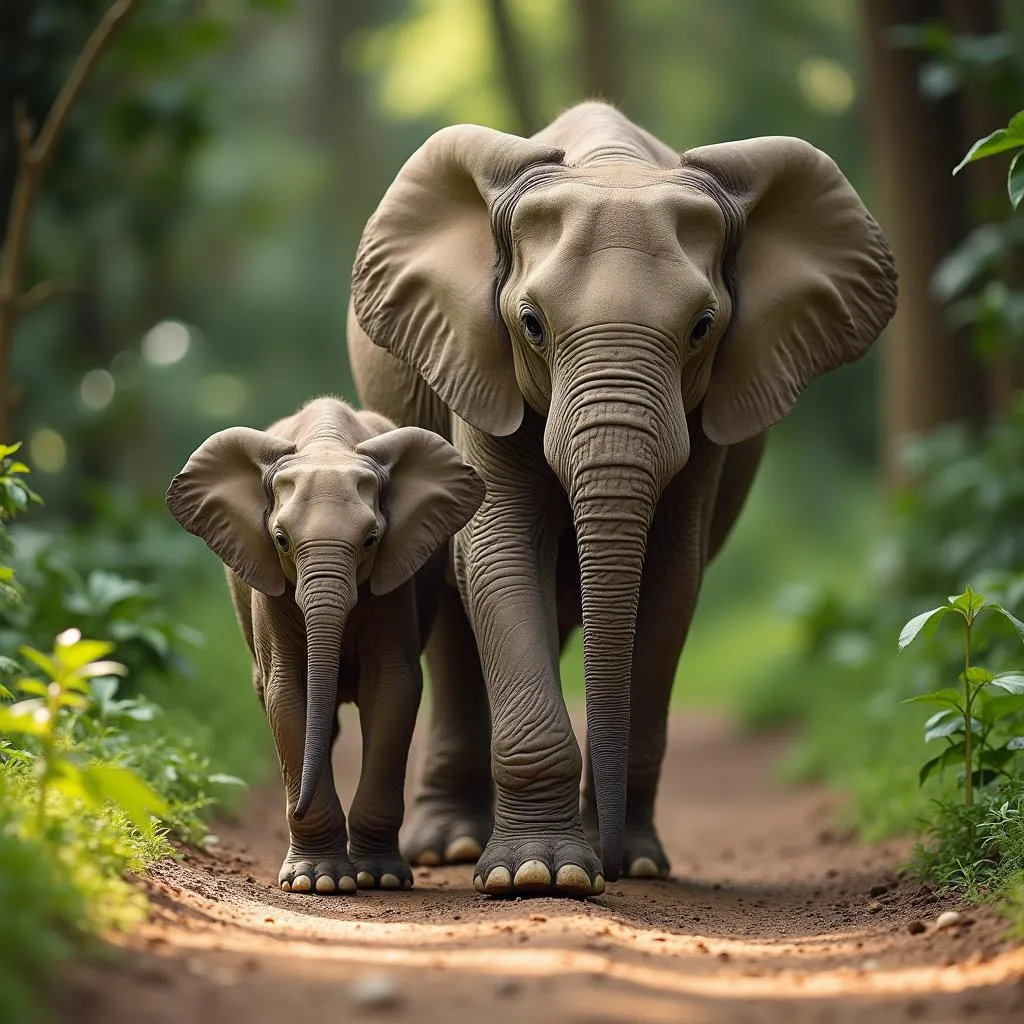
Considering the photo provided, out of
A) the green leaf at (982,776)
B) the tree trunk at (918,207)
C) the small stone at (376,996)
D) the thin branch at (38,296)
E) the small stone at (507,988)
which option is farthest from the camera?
the tree trunk at (918,207)

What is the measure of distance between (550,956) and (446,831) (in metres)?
3.98

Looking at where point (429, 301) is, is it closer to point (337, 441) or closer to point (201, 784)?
point (337, 441)

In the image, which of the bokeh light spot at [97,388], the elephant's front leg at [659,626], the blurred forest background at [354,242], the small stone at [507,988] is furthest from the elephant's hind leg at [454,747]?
the bokeh light spot at [97,388]

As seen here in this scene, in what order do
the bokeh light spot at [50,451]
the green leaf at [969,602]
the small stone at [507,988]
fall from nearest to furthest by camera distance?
the small stone at [507,988], the green leaf at [969,602], the bokeh light spot at [50,451]

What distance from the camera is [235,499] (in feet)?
26.0

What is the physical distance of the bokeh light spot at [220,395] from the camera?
36.1 meters

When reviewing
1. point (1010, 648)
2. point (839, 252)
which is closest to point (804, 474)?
point (1010, 648)

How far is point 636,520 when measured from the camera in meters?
7.10

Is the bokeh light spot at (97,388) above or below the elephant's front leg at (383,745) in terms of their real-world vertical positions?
above

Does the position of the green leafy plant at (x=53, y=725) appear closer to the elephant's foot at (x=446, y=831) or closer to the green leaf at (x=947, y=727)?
the green leaf at (x=947, y=727)

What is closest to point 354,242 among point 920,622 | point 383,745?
point 383,745

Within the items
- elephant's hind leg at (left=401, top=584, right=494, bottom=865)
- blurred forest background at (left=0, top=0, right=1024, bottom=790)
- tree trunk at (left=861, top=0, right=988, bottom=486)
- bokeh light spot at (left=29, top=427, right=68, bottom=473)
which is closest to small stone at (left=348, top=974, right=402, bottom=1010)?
elephant's hind leg at (left=401, top=584, right=494, bottom=865)

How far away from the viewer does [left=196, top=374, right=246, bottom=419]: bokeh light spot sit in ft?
118

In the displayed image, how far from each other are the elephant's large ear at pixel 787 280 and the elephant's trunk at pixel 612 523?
3.22 feet
